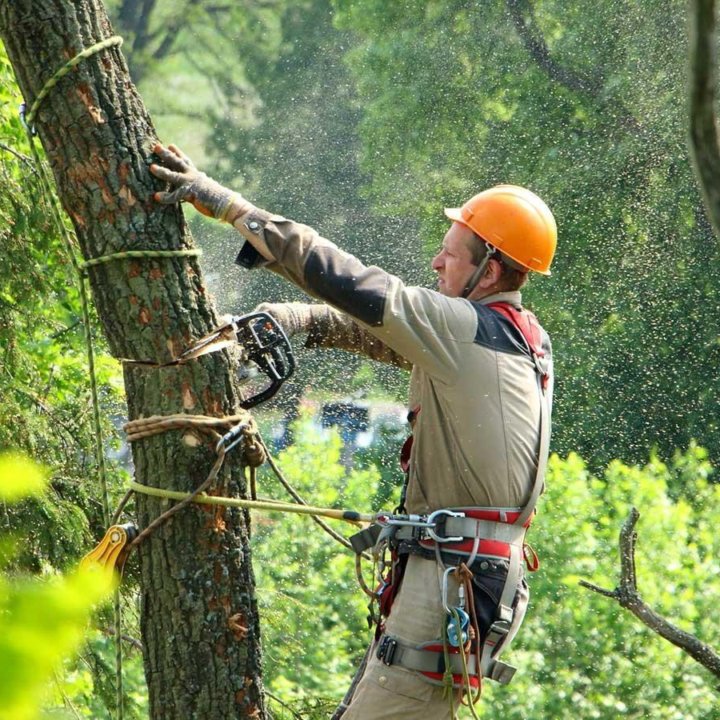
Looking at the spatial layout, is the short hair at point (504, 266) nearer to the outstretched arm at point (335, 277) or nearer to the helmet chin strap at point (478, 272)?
the helmet chin strap at point (478, 272)

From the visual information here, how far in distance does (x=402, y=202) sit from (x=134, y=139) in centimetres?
1346

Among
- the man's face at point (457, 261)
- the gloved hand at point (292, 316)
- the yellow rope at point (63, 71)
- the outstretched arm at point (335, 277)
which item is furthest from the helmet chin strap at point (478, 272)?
the yellow rope at point (63, 71)

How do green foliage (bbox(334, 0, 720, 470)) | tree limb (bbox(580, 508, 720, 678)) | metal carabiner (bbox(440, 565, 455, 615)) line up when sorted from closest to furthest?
metal carabiner (bbox(440, 565, 455, 615)) < tree limb (bbox(580, 508, 720, 678)) < green foliage (bbox(334, 0, 720, 470))

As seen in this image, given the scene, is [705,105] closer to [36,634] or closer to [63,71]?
[36,634]

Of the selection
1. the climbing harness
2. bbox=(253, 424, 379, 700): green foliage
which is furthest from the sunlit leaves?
bbox=(253, 424, 379, 700): green foliage

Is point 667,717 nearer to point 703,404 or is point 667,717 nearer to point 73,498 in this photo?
point 73,498

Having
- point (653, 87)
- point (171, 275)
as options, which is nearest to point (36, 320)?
point (171, 275)

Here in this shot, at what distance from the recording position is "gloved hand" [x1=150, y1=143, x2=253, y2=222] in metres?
2.70

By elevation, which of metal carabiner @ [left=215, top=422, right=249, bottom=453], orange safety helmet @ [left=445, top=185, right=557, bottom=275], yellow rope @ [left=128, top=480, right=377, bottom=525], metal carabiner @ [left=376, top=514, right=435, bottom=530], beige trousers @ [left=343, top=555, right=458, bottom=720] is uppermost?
orange safety helmet @ [left=445, top=185, right=557, bottom=275]

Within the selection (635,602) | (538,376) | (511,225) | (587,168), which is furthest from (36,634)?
(587,168)

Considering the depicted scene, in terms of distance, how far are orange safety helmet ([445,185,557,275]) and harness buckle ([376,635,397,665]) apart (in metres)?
1.00

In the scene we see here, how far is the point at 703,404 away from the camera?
12.4m

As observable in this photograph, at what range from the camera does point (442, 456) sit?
9.53 feet

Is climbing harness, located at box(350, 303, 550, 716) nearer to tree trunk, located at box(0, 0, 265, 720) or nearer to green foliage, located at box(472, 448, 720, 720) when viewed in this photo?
tree trunk, located at box(0, 0, 265, 720)
